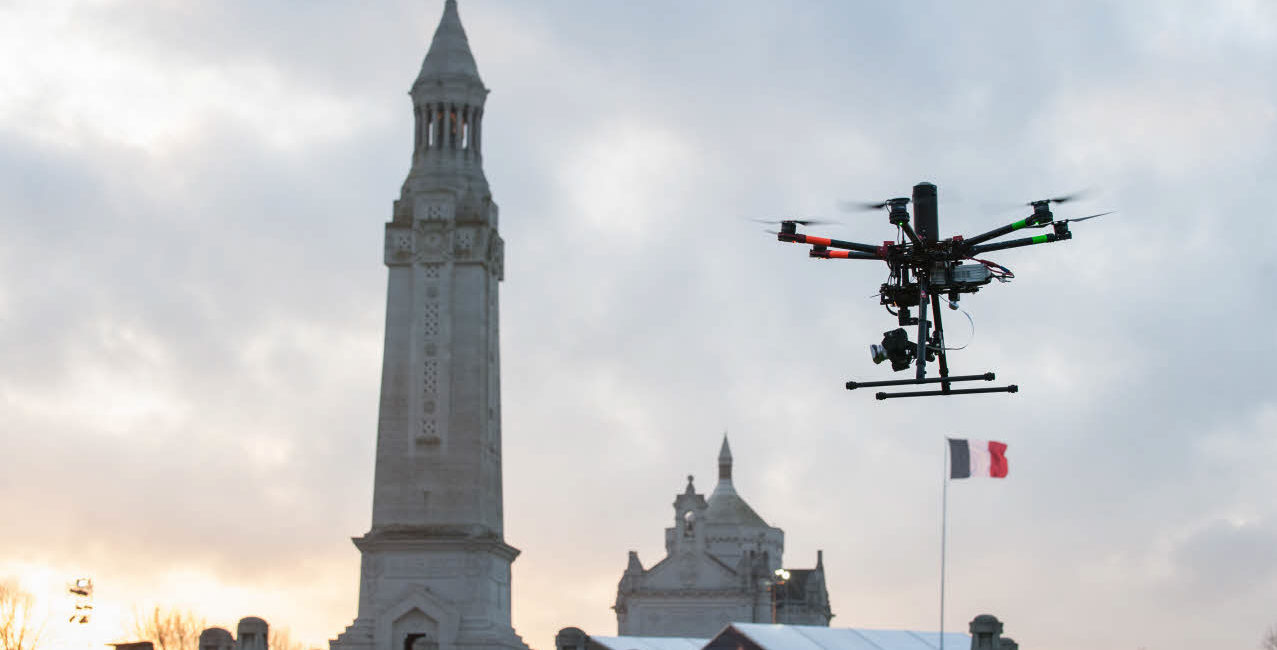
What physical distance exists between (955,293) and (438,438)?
8454cm

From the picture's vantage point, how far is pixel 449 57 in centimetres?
12119

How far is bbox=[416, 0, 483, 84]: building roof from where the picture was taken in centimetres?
12031

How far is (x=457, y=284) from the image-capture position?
118 metres

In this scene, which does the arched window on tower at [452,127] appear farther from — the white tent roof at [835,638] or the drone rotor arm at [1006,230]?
the drone rotor arm at [1006,230]

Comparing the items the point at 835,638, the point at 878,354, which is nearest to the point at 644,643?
the point at 835,638

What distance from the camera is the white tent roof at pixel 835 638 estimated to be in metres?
112

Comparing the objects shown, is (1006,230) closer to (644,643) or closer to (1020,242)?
(1020,242)

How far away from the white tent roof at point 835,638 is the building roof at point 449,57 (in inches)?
1414

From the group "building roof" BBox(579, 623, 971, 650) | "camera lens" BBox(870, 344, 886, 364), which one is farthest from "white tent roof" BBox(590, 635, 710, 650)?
"camera lens" BBox(870, 344, 886, 364)

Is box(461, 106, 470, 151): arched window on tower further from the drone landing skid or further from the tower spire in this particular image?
the drone landing skid

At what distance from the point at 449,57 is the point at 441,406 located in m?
21.1

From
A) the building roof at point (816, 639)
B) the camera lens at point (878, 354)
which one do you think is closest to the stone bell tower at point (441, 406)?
the building roof at point (816, 639)

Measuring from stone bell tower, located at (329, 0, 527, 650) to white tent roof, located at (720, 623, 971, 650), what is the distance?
1377cm

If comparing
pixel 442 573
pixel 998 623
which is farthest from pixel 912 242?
pixel 442 573
